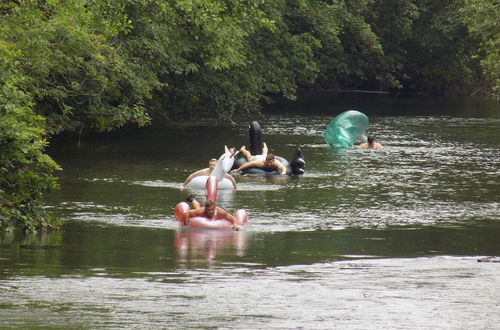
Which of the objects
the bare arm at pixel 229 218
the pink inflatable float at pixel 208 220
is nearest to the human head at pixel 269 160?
the pink inflatable float at pixel 208 220

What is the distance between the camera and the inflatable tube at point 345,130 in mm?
42688

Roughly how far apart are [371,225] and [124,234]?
15.8 ft

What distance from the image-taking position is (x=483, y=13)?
40781 millimetres

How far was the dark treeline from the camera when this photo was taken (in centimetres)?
1964

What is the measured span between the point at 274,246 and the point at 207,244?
45.2 inches

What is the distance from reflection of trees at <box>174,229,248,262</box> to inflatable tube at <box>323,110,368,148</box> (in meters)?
21.7

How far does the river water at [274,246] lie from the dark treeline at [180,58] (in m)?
1.33

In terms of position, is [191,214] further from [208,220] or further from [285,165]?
[285,165]

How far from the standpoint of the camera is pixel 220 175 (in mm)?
27922

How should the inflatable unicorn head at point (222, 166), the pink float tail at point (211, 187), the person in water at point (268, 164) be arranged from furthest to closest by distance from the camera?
1. the person in water at point (268, 164)
2. the inflatable unicorn head at point (222, 166)
3. the pink float tail at point (211, 187)

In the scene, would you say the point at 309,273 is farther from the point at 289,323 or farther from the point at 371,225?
the point at 371,225

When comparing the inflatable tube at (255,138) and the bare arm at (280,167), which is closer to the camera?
the bare arm at (280,167)

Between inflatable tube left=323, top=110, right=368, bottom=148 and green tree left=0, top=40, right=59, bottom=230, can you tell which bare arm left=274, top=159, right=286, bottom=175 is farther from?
green tree left=0, top=40, right=59, bottom=230

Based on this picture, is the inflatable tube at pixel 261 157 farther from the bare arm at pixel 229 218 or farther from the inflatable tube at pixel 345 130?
the bare arm at pixel 229 218
